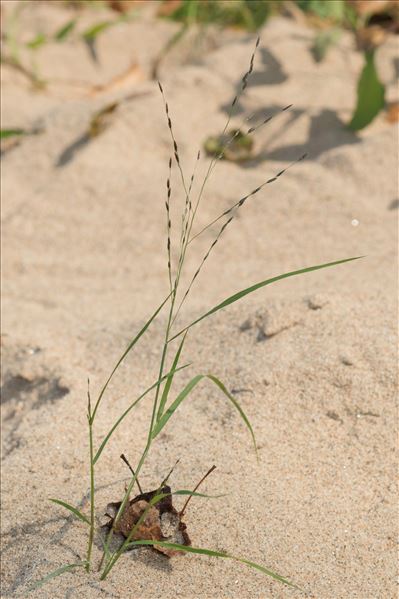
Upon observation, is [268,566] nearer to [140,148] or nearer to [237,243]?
[237,243]

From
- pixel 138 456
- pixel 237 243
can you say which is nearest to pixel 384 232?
pixel 237 243

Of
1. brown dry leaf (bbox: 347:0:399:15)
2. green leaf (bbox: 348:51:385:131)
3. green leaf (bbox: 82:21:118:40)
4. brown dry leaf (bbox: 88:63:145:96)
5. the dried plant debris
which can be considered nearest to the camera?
the dried plant debris

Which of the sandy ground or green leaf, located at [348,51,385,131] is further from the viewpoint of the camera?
green leaf, located at [348,51,385,131]

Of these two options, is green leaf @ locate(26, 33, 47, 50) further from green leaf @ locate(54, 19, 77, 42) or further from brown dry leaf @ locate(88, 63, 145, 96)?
brown dry leaf @ locate(88, 63, 145, 96)

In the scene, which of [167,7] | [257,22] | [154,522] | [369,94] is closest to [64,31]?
[167,7]

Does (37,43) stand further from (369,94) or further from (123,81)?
(369,94)

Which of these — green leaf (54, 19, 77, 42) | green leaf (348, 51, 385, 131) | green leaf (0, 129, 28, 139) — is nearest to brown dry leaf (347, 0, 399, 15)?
green leaf (348, 51, 385, 131)
